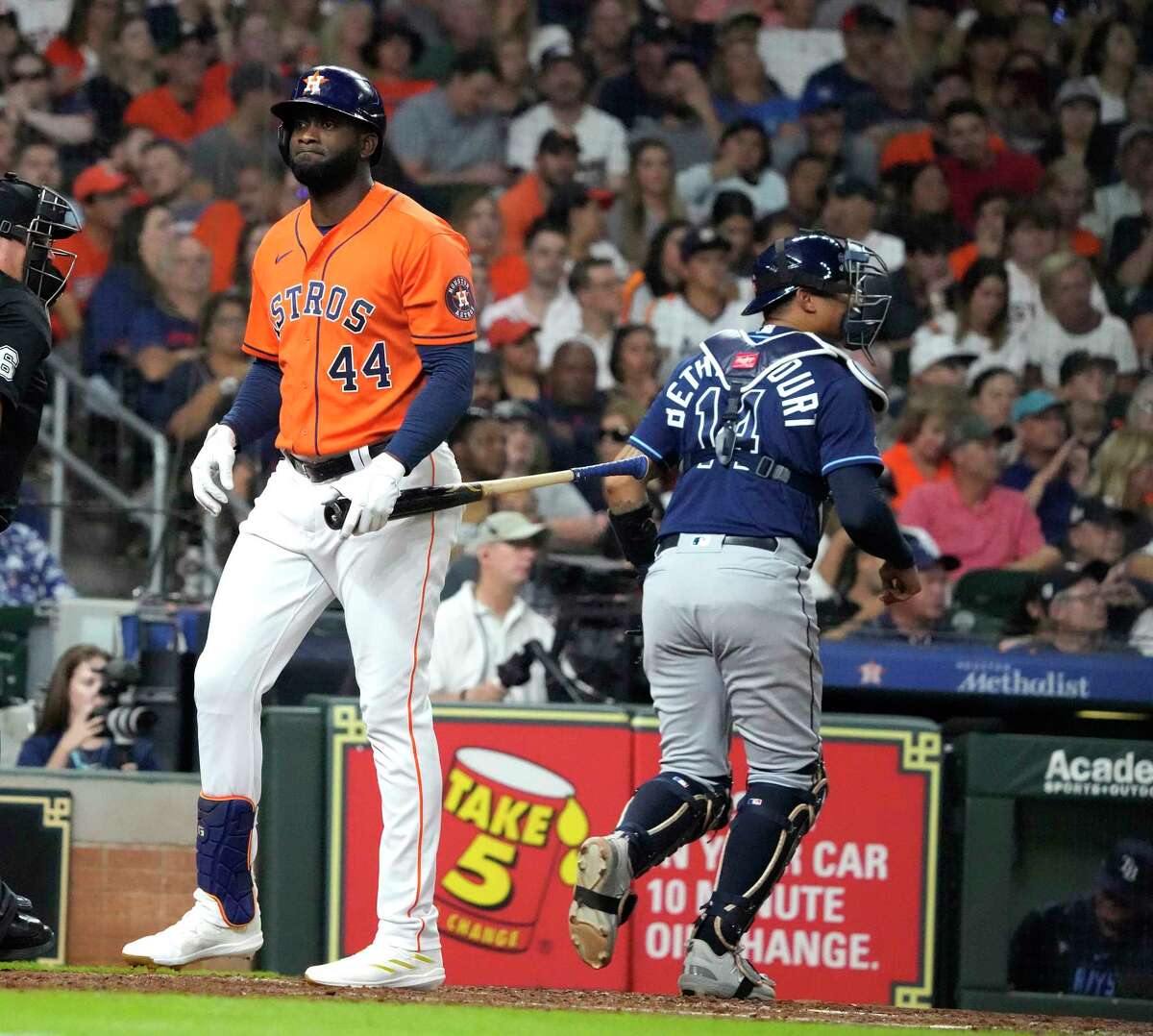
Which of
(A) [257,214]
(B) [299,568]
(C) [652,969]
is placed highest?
(A) [257,214]

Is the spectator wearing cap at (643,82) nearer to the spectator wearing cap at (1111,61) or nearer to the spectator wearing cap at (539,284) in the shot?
the spectator wearing cap at (539,284)

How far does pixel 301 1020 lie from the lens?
364 cm


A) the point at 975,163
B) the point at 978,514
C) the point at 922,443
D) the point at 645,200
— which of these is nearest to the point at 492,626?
the point at 978,514

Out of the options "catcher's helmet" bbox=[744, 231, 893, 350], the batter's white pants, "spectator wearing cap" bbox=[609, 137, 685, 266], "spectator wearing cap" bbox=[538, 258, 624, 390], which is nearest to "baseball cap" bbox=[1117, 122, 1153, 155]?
"spectator wearing cap" bbox=[609, 137, 685, 266]

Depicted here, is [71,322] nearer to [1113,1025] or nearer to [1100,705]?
[1100,705]

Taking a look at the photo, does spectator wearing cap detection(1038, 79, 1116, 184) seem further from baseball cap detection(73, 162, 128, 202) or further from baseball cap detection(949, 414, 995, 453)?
baseball cap detection(73, 162, 128, 202)

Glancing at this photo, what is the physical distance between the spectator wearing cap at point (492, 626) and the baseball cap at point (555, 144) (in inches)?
119

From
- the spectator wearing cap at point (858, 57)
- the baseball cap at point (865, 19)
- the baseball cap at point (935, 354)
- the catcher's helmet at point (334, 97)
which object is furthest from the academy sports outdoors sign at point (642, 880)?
the baseball cap at point (865, 19)

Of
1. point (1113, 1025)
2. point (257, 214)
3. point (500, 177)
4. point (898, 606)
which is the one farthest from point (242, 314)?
point (1113, 1025)

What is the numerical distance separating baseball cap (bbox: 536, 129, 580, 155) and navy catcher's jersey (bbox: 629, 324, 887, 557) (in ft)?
17.6

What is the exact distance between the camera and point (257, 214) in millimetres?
9078

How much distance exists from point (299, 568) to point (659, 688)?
944mm

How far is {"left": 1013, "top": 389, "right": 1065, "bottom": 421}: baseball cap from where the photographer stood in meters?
9.13

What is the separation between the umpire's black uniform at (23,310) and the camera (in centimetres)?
431
